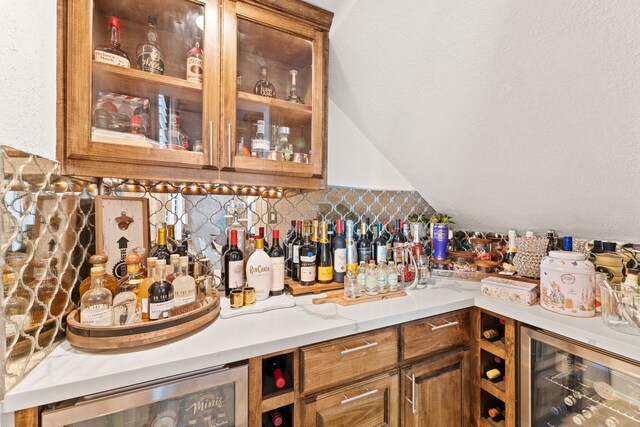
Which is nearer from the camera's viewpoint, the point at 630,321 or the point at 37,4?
the point at 37,4

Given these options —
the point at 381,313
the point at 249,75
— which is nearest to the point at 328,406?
the point at 381,313

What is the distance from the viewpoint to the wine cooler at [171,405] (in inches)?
27.8

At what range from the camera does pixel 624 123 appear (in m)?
0.96

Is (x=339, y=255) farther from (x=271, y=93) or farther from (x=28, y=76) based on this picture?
(x=28, y=76)

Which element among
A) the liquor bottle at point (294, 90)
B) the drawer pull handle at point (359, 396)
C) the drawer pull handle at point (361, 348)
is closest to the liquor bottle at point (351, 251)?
the drawer pull handle at point (361, 348)

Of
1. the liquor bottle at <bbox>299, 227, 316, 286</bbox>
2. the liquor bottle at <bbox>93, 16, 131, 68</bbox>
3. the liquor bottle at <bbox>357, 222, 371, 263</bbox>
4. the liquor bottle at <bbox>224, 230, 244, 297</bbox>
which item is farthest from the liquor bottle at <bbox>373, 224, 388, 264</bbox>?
the liquor bottle at <bbox>93, 16, 131, 68</bbox>

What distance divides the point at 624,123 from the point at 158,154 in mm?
1749

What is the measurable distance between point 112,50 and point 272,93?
641 mm

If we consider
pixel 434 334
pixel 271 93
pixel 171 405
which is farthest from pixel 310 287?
pixel 271 93

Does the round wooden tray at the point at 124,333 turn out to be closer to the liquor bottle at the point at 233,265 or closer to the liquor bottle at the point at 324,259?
the liquor bottle at the point at 233,265

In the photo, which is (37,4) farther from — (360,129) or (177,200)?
Result: (360,129)

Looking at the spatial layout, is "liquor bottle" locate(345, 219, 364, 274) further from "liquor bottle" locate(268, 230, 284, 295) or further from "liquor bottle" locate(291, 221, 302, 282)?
"liquor bottle" locate(268, 230, 284, 295)

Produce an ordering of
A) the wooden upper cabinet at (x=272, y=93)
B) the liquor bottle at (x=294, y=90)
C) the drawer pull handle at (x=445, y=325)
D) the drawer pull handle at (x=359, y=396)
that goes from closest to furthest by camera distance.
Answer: the drawer pull handle at (x=359, y=396), the wooden upper cabinet at (x=272, y=93), the drawer pull handle at (x=445, y=325), the liquor bottle at (x=294, y=90)

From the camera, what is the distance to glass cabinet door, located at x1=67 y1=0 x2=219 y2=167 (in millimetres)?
932
